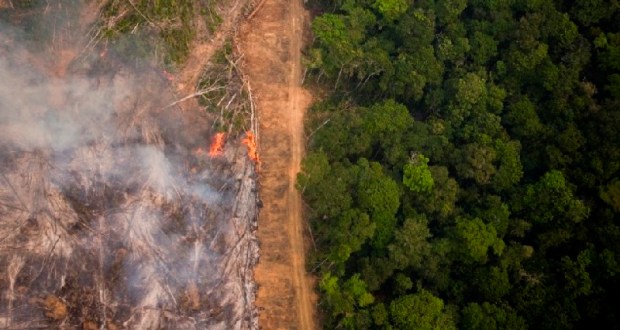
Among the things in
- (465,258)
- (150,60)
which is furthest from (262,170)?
(465,258)

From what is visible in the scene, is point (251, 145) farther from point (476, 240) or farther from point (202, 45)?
point (476, 240)

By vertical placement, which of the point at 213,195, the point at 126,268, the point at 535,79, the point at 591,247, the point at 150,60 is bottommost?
the point at 126,268

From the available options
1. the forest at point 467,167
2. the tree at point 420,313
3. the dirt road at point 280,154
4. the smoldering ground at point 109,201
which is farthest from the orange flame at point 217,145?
the tree at point 420,313

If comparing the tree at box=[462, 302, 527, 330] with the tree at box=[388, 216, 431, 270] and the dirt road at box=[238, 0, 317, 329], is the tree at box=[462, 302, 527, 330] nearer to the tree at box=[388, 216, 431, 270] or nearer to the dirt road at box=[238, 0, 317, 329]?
the tree at box=[388, 216, 431, 270]

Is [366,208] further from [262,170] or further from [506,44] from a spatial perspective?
[506,44]

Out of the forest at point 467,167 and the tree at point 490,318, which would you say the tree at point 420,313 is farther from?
the tree at point 490,318

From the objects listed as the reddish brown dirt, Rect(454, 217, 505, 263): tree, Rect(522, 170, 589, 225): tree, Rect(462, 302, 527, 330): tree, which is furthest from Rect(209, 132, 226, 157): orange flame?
Rect(522, 170, 589, 225): tree

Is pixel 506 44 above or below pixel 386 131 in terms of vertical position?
above
